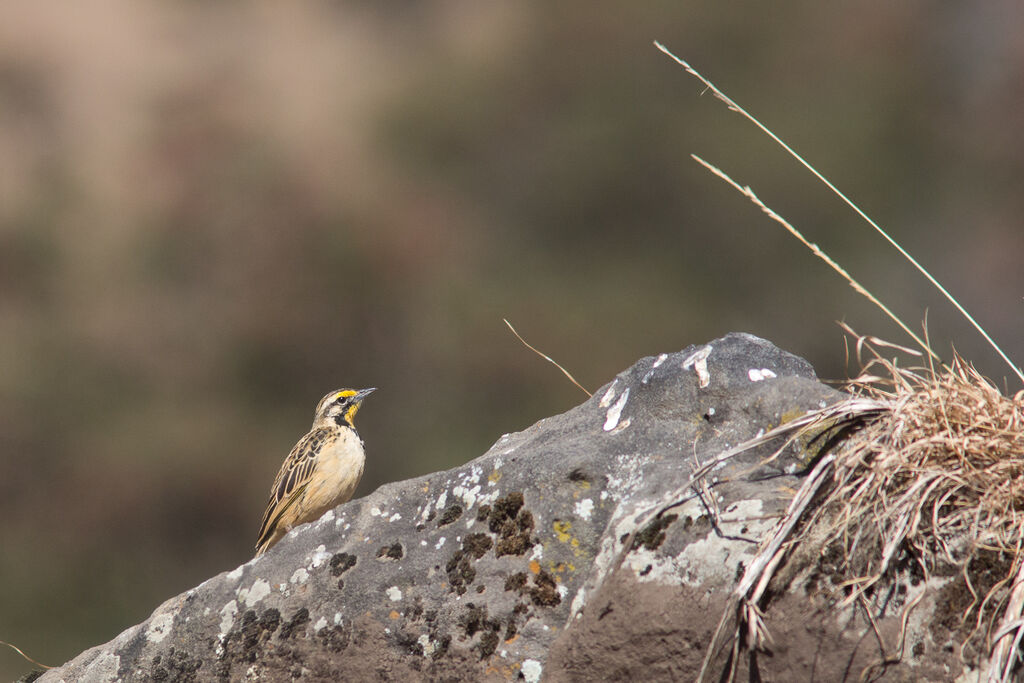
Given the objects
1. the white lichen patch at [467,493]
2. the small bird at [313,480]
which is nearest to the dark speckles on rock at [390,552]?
the white lichen patch at [467,493]

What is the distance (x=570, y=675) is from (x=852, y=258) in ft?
56.2

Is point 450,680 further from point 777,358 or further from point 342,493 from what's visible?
point 342,493

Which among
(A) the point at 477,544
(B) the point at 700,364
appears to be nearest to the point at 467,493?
(A) the point at 477,544

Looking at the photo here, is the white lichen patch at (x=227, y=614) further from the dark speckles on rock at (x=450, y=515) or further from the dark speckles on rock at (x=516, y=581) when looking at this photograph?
the dark speckles on rock at (x=516, y=581)

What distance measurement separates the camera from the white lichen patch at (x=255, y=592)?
11.7 ft

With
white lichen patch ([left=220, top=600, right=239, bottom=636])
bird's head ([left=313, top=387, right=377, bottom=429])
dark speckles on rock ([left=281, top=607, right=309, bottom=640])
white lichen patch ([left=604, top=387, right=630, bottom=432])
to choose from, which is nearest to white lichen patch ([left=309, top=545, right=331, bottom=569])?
dark speckles on rock ([left=281, top=607, right=309, bottom=640])

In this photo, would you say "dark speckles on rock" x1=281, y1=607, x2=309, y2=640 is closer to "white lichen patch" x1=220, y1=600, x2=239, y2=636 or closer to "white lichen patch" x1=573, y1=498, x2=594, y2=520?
"white lichen patch" x1=220, y1=600, x2=239, y2=636

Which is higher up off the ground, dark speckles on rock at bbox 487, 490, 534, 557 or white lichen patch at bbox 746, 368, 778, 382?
white lichen patch at bbox 746, 368, 778, 382

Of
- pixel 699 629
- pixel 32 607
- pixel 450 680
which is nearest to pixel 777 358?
pixel 699 629

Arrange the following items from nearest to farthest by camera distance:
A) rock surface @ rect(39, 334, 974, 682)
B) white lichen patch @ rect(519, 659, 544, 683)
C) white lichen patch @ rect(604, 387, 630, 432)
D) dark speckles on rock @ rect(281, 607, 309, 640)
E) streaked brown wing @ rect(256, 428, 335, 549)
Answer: rock surface @ rect(39, 334, 974, 682)
white lichen patch @ rect(519, 659, 544, 683)
dark speckles on rock @ rect(281, 607, 309, 640)
white lichen patch @ rect(604, 387, 630, 432)
streaked brown wing @ rect(256, 428, 335, 549)

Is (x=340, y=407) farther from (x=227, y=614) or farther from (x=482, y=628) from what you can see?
(x=482, y=628)

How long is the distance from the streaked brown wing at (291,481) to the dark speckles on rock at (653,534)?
120 inches

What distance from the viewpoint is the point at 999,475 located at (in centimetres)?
270

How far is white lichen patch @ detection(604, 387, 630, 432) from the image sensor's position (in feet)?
12.0
